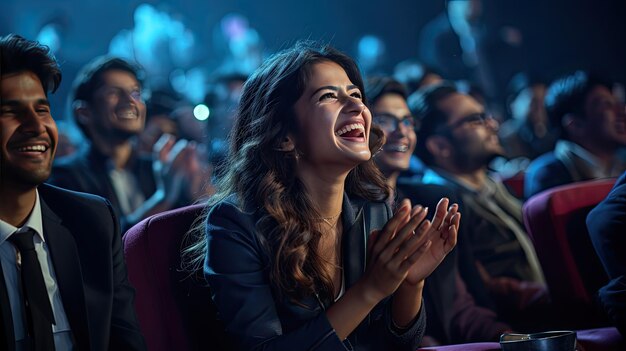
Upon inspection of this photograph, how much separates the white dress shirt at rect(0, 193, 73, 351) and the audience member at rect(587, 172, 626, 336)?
125 cm

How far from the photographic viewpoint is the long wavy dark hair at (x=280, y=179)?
1584mm

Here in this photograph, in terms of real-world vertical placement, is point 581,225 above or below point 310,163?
below

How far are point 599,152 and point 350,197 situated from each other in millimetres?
2601

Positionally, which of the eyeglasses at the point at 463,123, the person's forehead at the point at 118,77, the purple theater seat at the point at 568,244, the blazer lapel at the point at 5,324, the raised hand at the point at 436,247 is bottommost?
the purple theater seat at the point at 568,244

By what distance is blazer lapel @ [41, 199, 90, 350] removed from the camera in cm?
144

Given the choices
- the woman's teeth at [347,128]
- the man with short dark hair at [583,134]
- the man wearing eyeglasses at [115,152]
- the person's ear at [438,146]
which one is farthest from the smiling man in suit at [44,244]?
the man with short dark hair at [583,134]

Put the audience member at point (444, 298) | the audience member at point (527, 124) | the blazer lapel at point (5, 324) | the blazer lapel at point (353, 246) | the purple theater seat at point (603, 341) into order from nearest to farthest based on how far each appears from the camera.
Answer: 1. the blazer lapel at point (5, 324)
2. the blazer lapel at point (353, 246)
3. the purple theater seat at point (603, 341)
4. the audience member at point (444, 298)
5. the audience member at point (527, 124)

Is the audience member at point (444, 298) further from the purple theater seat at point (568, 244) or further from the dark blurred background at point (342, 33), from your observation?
the dark blurred background at point (342, 33)

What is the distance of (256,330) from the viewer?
4.85 feet

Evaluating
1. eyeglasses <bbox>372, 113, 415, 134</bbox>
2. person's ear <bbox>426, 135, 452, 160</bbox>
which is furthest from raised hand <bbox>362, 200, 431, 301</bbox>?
person's ear <bbox>426, 135, 452, 160</bbox>

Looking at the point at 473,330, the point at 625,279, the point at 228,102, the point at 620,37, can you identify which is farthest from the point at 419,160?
the point at 620,37

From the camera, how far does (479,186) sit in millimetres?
3512

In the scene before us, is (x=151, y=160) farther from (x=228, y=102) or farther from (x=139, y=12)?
(x=139, y=12)

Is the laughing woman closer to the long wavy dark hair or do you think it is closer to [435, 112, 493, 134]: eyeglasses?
the long wavy dark hair
